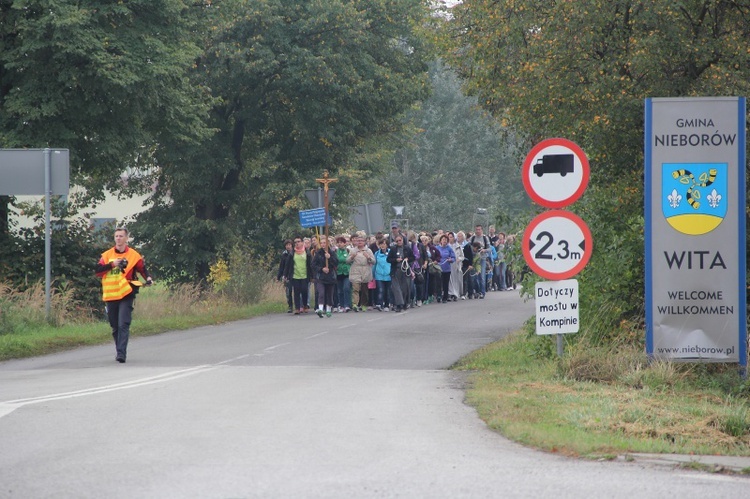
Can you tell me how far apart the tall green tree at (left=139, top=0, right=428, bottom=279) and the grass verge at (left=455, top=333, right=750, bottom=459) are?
2228cm

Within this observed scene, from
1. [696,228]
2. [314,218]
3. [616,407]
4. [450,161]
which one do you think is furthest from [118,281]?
[450,161]

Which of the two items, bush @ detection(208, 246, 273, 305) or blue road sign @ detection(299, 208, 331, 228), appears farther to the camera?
blue road sign @ detection(299, 208, 331, 228)

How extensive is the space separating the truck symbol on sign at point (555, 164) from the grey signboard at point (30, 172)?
10799 millimetres

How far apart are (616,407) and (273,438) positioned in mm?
3121

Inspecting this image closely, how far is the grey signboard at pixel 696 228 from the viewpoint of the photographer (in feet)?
39.3

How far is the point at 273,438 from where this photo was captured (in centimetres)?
884

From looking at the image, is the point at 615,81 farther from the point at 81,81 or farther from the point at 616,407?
the point at 81,81

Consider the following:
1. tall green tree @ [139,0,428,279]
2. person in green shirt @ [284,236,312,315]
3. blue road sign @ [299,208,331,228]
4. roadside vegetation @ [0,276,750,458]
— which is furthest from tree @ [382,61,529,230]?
roadside vegetation @ [0,276,750,458]

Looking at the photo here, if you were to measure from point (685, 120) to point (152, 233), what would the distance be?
27293mm

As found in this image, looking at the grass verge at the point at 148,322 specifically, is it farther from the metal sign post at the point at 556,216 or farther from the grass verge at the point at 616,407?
the metal sign post at the point at 556,216

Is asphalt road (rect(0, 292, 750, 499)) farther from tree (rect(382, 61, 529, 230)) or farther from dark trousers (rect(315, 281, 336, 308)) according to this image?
tree (rect(382, 61, 529, 230))

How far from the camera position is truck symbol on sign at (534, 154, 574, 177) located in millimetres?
12039

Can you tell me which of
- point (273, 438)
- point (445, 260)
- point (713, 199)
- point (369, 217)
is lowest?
point (273, 438)

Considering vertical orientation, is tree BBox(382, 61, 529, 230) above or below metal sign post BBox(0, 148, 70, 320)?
above
